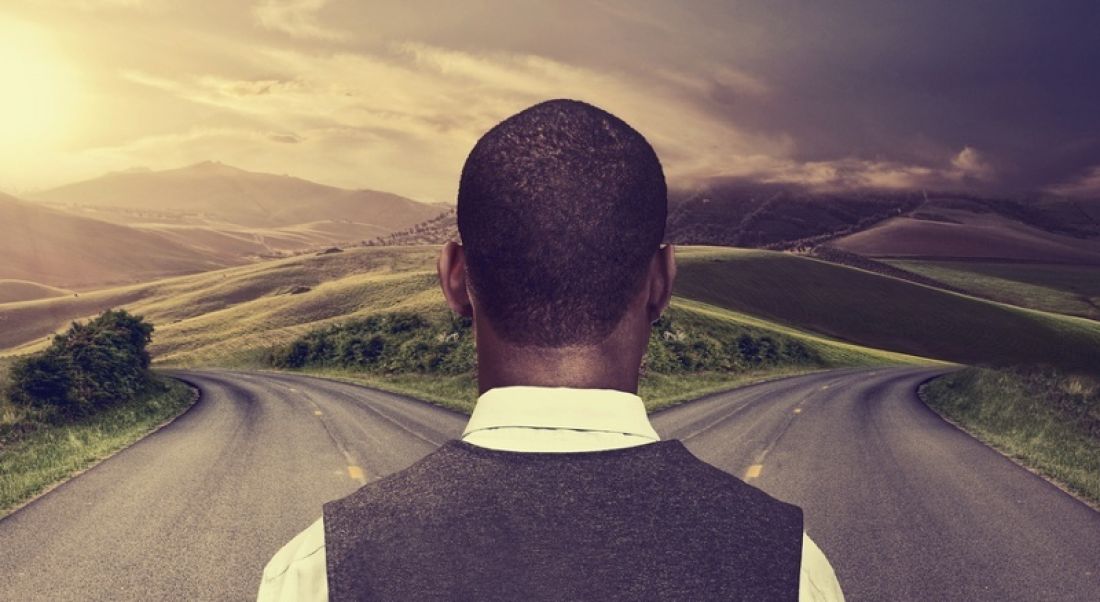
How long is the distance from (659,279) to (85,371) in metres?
25.7

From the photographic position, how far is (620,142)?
2.20m

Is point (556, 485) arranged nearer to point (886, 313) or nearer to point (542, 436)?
point (542, 436)

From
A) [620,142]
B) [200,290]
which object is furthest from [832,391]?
[200,290]

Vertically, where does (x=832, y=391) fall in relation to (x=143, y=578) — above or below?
below

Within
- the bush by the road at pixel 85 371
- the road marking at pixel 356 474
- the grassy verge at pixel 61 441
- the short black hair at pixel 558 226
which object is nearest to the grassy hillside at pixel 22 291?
the bush by the road at pixel 85 371

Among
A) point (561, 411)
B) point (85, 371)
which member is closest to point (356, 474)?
point (561, 411)

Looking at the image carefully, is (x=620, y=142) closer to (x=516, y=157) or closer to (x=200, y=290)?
(x=516, y=157)

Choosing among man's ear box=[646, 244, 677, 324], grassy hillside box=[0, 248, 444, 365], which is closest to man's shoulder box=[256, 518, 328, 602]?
man's ear box=[646, 244, 677, 324]

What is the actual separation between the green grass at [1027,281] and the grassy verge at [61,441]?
10310cm

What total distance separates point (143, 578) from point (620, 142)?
25.2ft

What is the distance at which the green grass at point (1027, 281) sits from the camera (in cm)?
10600

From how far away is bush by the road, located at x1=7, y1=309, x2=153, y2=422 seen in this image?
71.2 feet

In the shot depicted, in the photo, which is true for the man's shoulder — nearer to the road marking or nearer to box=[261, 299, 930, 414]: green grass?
the road marking

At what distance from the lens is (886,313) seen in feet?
Answer: 268
